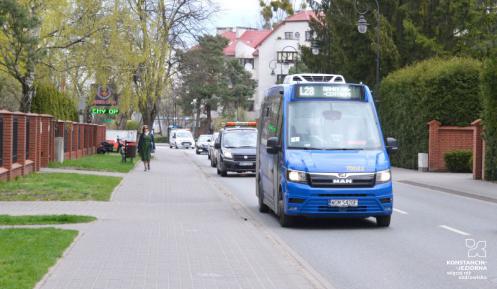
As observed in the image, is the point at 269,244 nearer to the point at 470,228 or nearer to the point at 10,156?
the point at 470,228

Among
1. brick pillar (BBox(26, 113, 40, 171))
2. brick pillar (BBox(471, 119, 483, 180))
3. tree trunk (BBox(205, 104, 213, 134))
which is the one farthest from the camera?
tree trunk (BBox(205, 104, 213, 134))

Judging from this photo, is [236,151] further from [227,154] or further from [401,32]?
[401,32]

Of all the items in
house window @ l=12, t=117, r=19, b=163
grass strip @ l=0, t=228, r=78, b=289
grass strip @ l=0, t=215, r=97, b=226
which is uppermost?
house window @ l=12, t=117, r=19, b=163

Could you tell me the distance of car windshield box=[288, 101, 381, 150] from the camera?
1549cm

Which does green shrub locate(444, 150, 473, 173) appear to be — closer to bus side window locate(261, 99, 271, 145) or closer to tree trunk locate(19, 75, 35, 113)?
tree trunk locate(19, 75, 35, 113)

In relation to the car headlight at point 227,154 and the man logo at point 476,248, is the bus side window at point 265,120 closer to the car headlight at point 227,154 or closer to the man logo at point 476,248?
the man logo at point 476,248

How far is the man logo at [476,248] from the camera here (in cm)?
1170

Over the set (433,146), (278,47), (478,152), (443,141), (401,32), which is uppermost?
(278,47)

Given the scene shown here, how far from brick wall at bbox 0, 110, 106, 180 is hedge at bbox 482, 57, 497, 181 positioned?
15.2m

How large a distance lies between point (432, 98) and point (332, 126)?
898 inches

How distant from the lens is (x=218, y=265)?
10289mm

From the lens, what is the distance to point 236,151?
1287 inches

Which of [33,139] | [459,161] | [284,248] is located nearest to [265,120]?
[284,248]

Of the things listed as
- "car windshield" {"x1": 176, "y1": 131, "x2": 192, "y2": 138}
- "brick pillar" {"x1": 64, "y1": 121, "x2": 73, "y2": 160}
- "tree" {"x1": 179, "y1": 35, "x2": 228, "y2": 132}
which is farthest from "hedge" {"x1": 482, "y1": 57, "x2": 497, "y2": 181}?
"tree" {"x1": 179, "y1": 35, "x2": 228, "y2": 132}
